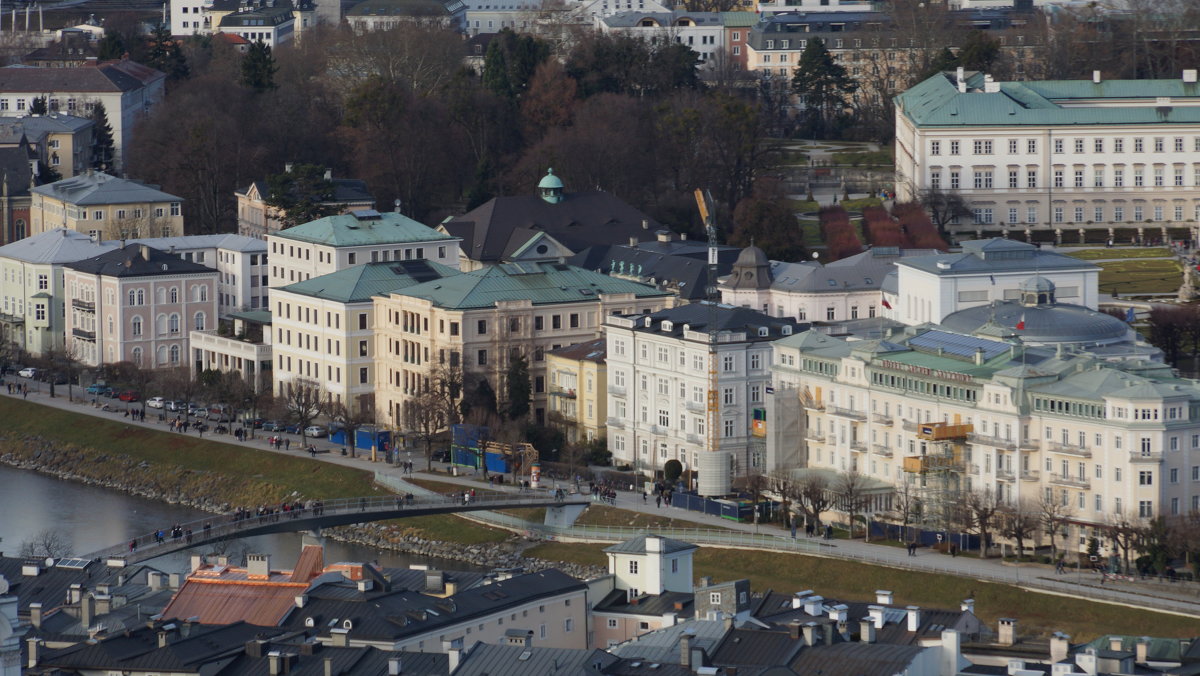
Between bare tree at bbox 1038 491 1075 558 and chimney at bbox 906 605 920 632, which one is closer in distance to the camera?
chimney at bbox 906 605 920 632

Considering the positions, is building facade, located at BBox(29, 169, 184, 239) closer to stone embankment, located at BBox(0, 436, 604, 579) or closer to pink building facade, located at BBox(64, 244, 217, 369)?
pink building facade, located at BBox(64, 244, 217, 369)

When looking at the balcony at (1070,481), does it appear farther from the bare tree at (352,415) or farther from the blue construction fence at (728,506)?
the bare tree at (352,415)

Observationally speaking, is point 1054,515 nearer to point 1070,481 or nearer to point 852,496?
point 1070,481

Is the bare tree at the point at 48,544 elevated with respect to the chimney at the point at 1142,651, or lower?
lower

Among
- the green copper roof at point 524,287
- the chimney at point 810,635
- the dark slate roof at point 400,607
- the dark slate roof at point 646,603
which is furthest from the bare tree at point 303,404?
the chimney at point 810,635

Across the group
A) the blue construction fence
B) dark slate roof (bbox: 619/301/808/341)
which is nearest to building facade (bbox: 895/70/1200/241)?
dark slate roof (bbox: 619/301/808/341)
